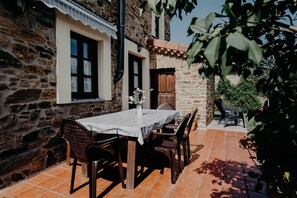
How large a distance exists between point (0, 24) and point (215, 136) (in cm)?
558

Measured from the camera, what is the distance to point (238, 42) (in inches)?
28.9

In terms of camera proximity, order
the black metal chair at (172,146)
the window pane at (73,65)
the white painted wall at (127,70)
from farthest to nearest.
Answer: the white painted wall at (127,70) < the window pane at (73,65) < the black metal chair at (172,146)

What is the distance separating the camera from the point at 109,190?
8.95 feet

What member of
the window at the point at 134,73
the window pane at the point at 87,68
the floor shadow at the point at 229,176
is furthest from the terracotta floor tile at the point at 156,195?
the window at the point at 134,73

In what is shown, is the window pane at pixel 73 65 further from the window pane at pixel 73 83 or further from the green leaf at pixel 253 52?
the green leaf at pixel 253 52

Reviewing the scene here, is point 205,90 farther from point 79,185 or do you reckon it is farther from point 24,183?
point 24,183

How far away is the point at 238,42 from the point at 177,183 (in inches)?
105

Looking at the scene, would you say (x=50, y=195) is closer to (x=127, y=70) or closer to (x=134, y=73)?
(x=127, y=70)

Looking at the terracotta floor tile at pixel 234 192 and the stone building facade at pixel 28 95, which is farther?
the stone building facade at pixel 28 95

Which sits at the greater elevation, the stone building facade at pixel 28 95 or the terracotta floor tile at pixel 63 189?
the stone building facade at pixel 28 95

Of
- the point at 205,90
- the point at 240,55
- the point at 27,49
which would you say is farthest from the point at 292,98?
the point at 205,90

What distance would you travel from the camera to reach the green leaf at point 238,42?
28.4 inches

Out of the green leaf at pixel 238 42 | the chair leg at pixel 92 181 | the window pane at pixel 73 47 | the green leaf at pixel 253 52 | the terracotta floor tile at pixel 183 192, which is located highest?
the window pane at pixel 73 47

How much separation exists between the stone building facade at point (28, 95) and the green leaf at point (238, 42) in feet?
9.96
